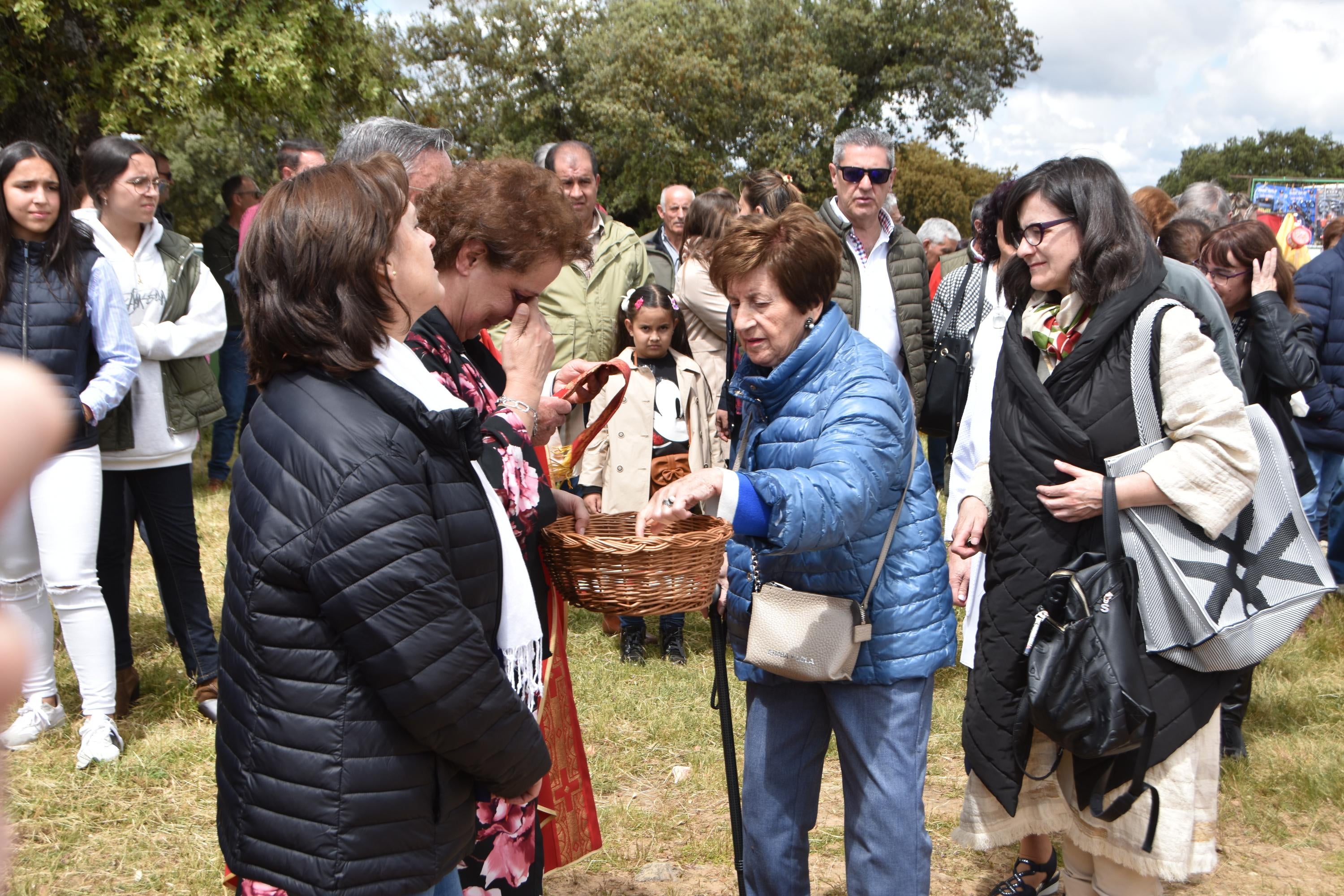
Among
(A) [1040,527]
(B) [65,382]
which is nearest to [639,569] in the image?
(A) [1040,527]

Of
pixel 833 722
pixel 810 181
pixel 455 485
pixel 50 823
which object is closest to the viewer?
pixel 455 485

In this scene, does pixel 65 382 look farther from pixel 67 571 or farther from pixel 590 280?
pixel 590 280

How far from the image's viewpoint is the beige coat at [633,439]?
5000mm

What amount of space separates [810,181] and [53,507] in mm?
29304

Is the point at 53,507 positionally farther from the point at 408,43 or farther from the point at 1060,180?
the point at 408,43

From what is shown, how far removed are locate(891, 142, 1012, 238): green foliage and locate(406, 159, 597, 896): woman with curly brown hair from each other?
121 ft

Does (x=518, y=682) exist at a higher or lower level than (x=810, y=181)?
lower

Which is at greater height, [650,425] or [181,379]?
[181,379]

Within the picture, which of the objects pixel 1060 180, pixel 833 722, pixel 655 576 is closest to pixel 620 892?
pixel 833 722

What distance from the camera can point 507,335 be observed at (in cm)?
240

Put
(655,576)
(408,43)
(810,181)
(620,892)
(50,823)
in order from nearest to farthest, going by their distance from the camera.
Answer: (655,576), (620,892), (50,823), (810,181), (408,43)

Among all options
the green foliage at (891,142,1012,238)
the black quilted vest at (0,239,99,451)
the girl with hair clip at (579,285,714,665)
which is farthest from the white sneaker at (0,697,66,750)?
the green foliage at (891,142,1012,238)

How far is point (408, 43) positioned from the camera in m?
36.3

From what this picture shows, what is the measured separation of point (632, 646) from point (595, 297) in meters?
1.80
